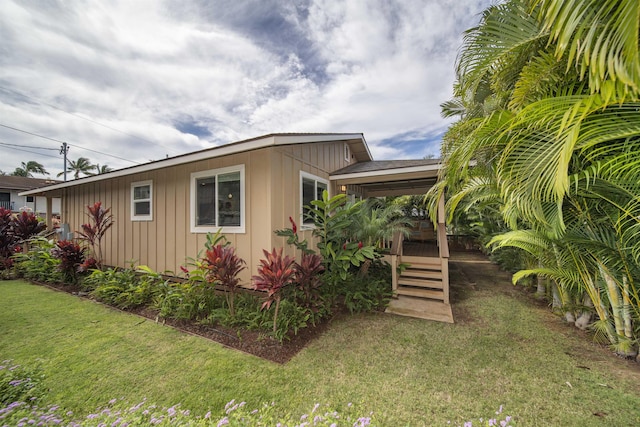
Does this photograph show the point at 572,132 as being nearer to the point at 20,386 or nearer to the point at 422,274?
the point at 422,274

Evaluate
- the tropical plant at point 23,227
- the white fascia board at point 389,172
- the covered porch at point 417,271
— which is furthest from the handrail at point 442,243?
the tropical plant at point 23,227

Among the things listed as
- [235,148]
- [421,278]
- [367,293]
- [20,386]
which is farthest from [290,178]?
[20,386]

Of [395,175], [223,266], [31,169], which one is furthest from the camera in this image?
[31,169]

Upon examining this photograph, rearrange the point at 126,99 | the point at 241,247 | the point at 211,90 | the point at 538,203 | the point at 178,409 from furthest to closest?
1. the point at 126,99
2. the point at 211,90
3. the point at 241,247
4. the point at 538,203
5. the point at 178,409

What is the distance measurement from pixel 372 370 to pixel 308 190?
3.75 m

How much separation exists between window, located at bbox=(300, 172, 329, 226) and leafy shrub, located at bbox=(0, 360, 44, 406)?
397cm

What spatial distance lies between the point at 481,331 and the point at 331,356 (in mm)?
2354

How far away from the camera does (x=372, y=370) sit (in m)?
2.56

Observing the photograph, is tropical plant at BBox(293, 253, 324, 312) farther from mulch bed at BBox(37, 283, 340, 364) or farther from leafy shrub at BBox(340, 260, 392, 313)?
leafy shrub at BBox(340, 260, 392, 313)

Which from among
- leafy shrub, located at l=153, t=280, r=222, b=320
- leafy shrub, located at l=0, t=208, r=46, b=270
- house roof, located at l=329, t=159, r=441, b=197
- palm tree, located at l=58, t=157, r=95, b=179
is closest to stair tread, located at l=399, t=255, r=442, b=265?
house roof, located at l=329, t=159, r=441, b=197

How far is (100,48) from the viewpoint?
608 cm

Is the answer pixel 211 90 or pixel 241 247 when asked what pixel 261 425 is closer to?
pixel 241 247

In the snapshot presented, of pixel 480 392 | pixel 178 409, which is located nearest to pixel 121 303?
pixel 178 409

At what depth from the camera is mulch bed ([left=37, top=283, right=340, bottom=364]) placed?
2.91 meters
